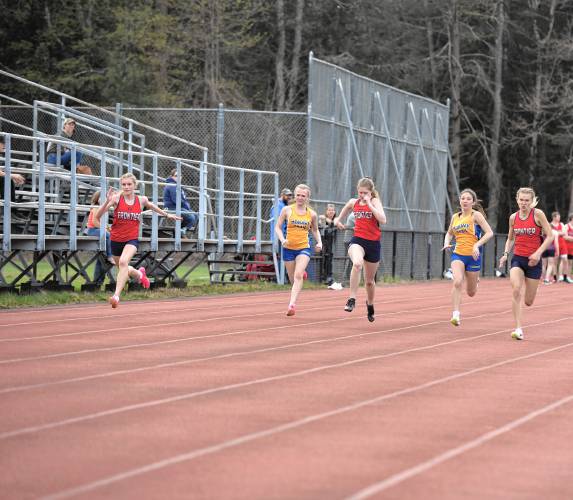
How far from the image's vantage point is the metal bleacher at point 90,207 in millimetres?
20031

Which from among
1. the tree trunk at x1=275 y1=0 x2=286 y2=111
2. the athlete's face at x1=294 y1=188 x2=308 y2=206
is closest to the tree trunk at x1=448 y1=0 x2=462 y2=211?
the tree trunk at x1=275 y1=0 x2=286 y2=111

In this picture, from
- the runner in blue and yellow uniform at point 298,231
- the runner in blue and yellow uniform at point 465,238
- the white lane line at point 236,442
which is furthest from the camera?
the runner in blue and yellow uniform at point 298,231

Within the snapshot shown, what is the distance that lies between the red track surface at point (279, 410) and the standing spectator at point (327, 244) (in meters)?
11.6

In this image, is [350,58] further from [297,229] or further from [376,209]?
[376,209]

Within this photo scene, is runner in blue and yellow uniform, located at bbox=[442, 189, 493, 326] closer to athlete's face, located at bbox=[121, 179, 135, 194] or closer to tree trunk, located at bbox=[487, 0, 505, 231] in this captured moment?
athlete's face, located at bbox=[121, 179, 135, 194]

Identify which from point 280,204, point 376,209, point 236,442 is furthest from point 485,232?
point 236,442

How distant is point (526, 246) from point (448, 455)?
8.33 meters

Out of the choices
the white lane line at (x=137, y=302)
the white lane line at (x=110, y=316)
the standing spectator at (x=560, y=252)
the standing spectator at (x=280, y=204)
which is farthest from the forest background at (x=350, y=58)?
the white lane line at (x=110, y=316)

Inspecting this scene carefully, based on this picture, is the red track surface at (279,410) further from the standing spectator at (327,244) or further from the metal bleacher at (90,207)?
the standing spectator at (327,244)

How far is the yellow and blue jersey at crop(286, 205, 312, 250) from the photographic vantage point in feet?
61.9

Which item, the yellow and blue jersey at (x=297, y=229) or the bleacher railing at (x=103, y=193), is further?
the bleacher railing at (x=103, y=193)

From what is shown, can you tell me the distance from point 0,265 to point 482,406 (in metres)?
11.9

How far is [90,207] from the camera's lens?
21125 millimetres

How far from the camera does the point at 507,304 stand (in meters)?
24.0
